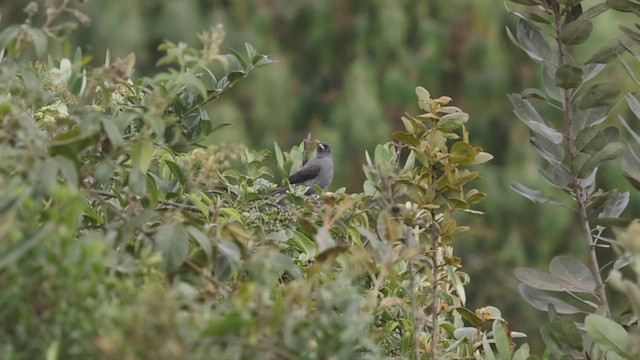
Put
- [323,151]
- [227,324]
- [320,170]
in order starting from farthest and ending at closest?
1. [323,151]
2. [320,170]
3. [227,324]

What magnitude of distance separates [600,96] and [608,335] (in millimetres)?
640

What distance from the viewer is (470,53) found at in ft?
44.0

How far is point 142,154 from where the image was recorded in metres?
1.87

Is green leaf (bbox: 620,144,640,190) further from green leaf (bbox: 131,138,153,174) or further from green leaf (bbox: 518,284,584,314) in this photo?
green leaf (bbox: 131,138,153,174)

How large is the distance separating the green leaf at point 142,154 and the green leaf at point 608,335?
0.79 m

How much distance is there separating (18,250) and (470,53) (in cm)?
1227

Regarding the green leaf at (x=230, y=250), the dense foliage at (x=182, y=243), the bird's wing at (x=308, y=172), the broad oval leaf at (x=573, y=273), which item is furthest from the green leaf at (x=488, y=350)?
the bird's wing at (x=308, y=172)

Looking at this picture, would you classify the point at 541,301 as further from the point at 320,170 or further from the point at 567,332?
the point at 320,170

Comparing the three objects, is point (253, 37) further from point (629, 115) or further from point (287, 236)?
point (287, 236)

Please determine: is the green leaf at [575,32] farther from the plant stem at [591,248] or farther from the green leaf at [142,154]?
the green leaf at [142,154]

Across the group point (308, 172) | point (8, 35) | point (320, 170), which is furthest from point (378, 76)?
point (8, 35)

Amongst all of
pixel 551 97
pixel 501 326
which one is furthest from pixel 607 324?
pixel 551 97

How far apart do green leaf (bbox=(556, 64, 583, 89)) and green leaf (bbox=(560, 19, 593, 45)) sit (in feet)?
0.32

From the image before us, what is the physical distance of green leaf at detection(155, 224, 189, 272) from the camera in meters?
1.71
